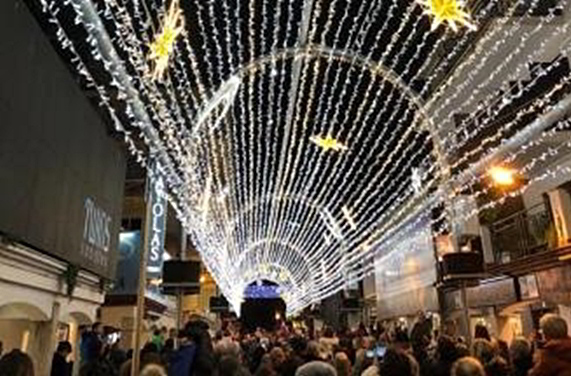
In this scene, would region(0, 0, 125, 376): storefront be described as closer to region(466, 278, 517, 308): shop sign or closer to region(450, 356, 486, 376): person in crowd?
region(450, 356, 486, 376): person in crowd

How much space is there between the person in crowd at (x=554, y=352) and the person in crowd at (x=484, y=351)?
5.39ft

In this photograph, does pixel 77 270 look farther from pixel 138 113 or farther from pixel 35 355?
pixel 138 113

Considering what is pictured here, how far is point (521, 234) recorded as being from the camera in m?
13.9

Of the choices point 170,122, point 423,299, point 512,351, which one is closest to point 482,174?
point 423,299

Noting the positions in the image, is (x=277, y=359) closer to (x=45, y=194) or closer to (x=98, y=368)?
(x=98, y=368)

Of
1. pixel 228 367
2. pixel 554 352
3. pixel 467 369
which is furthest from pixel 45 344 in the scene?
pixel 554 352

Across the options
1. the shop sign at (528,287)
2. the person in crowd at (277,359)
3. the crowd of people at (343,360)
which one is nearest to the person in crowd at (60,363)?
the crowd of people at (343,360)

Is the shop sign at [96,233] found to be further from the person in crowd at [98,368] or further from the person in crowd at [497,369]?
the person in crowd at [497,369]

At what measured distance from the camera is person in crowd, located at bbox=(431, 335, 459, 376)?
15.4ft

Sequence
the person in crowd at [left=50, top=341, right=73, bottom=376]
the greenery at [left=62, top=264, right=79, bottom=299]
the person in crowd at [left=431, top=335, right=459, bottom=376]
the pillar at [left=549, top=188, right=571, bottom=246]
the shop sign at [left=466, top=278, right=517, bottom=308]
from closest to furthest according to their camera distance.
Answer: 1. the person in crowd at [left=431, top=335, right=459, bottom=376]
2. the person in crowd at [left=50, top=341, right=73, bottom=376]
3. the greenery at [left=62, top=264, right=79, bottom=299]
4. the pillar at [left=549, top=188, right=571, bottom=246]
5. the shop sign at [left=466, top=278, right=517, bottom=308]

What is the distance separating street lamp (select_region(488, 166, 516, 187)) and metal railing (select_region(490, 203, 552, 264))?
2.69 ft

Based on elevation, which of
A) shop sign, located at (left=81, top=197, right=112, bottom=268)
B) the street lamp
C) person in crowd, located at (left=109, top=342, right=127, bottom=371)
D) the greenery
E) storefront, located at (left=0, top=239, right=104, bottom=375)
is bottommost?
person in crowd, located at (left=109, top=342, right=127, bottom=371)

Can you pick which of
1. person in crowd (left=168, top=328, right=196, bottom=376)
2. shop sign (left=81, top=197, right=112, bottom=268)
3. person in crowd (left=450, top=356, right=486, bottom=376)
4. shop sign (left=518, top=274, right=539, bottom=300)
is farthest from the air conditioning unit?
shop sign (left=81, top=197, right=112, bottom=268)

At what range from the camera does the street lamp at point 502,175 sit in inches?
550
